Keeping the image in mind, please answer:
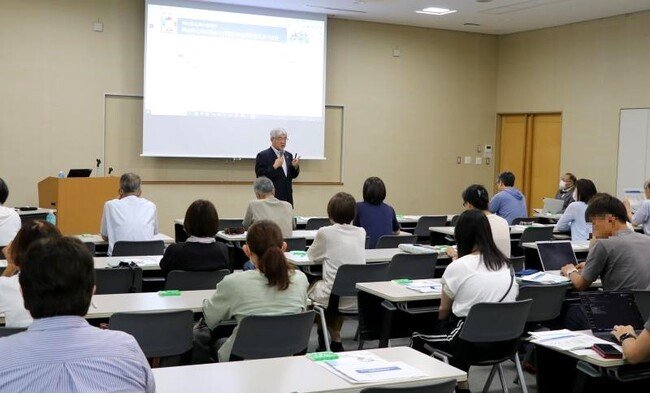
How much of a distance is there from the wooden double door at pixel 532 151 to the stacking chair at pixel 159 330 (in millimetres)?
9784

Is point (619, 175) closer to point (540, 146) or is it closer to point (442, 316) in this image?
point (540, 146)

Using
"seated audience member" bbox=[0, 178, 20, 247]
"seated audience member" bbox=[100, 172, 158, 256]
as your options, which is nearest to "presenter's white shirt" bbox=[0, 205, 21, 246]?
"seated audience member" bbox=[0, 178, 20, 247]

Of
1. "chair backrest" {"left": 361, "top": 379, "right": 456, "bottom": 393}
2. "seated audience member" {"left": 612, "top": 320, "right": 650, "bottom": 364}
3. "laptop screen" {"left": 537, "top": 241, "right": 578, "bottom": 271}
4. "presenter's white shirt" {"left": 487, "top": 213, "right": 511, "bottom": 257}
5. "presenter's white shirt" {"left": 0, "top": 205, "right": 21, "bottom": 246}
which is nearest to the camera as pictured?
"chair backrest" {"left": 361, "top": 379, "right": 456, "bottom": 393}

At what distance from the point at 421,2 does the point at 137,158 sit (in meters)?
4.61

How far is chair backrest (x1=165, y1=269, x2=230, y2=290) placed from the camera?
464 centimetres

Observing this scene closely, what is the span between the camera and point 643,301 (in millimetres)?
4199

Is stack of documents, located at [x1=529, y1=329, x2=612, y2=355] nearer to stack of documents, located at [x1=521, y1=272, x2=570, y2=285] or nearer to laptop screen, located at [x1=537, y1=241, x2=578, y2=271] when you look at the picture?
stack of documents, located at [x1=521, y1=272, x2=570, y2=285]

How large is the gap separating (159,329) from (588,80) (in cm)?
980

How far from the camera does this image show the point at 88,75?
10164 mm

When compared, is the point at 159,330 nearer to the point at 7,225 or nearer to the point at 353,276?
the point at 353,276

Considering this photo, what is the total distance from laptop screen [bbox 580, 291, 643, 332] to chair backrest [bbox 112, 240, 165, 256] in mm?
3496

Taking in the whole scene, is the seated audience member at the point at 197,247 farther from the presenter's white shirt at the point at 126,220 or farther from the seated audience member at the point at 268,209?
the seated audience member at the point at 268,209

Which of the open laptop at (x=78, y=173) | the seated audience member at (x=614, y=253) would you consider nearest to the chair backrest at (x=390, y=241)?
the seated audience member at (x=614, y=253)

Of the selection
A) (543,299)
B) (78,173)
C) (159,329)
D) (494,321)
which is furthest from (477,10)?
(159,329)
